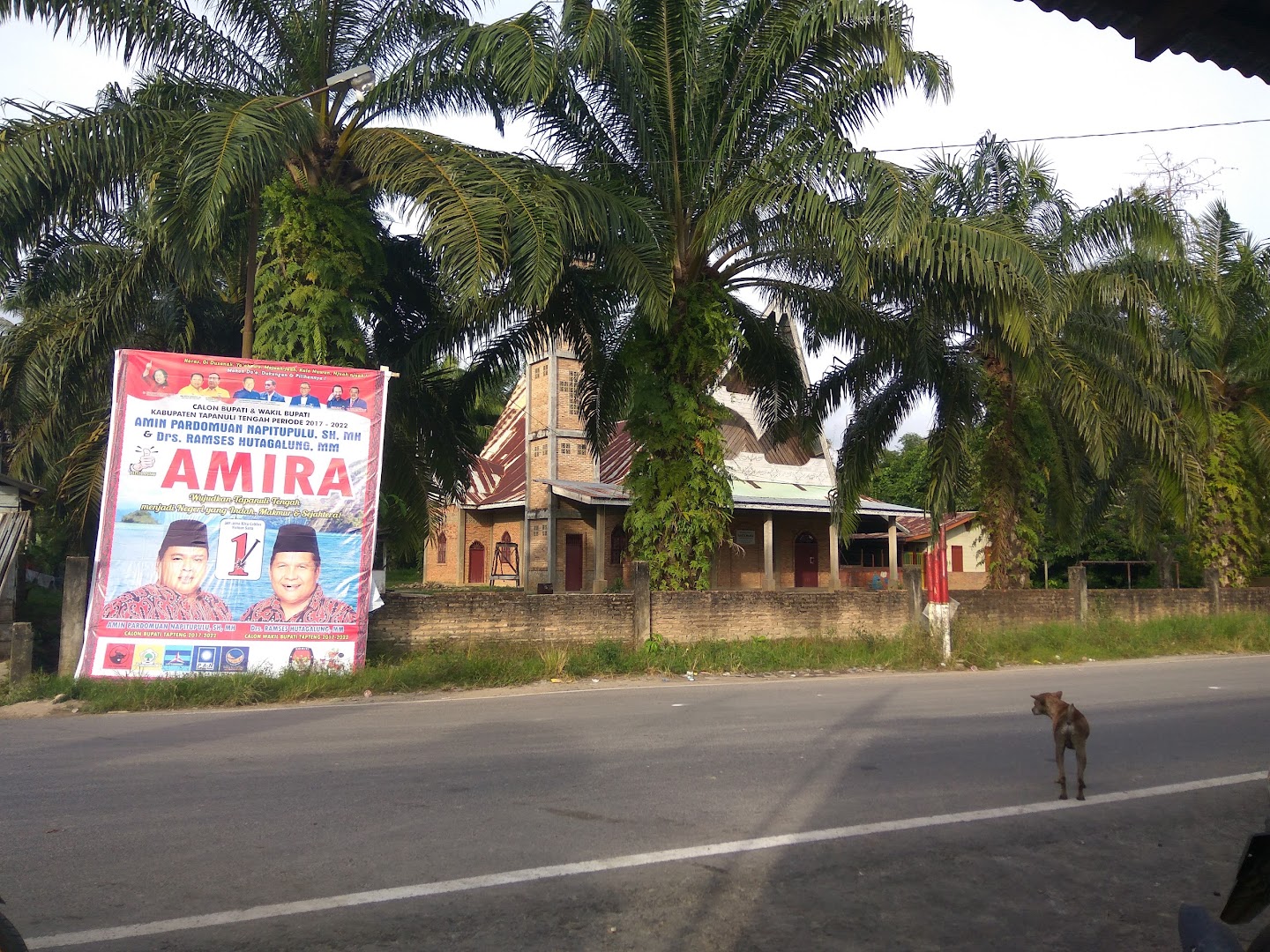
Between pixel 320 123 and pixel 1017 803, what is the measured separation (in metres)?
12.5

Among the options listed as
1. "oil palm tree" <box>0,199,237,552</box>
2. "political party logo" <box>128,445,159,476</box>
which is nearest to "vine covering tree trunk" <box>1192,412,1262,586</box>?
"oil palm tree" <box>0,199,237,552</box>

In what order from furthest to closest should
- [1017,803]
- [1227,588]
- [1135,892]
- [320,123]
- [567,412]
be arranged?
[567,412] < [1227,588] < [320,123] < [1017,803] < [1135,892]

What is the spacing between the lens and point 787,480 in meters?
32.2

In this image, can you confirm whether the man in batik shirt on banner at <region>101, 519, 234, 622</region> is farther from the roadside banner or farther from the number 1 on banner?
the number 1 on banner

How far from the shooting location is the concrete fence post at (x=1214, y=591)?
23828mm

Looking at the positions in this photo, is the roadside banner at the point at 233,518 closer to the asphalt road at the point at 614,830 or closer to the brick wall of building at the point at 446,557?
the asphalt road at the point at 614,830

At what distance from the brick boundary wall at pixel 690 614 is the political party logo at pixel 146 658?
2.82 meters

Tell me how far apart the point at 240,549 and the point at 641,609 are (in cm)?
607

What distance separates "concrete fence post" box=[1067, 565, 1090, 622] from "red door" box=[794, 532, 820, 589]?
12.0 metres

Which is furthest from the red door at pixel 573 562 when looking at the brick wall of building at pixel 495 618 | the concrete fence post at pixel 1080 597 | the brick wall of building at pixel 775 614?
the brick wall of building at pixel 495 618

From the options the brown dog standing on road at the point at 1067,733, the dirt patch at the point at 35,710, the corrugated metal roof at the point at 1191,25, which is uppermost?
the corrugated metal roof at the point at 1191,25

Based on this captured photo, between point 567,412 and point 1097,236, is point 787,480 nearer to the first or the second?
point 567,412

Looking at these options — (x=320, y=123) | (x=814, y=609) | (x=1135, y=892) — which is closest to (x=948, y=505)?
(x=814, y=609)

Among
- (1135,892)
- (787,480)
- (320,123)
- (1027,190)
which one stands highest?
(1027,190)
